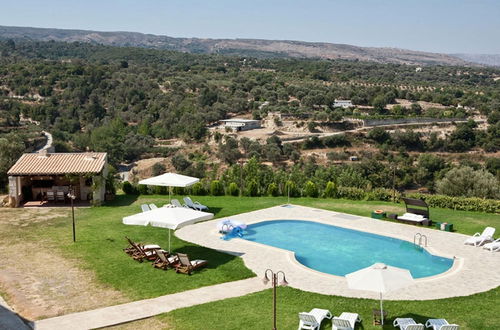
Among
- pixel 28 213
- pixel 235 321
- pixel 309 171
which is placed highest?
pixel 235 321

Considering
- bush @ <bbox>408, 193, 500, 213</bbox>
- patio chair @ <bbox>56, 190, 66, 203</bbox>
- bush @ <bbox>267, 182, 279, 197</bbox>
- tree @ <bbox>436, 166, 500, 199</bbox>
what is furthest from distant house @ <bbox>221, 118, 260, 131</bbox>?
patio chair @ <bbox>56, 190, 66, 203</bbox>

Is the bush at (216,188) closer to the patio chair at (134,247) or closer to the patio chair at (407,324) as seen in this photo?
the patio chair at (134,247)

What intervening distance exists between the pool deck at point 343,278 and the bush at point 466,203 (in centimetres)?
395

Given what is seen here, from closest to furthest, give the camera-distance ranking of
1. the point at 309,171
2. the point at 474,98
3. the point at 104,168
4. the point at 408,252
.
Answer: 1. the point at 408,252
2. the point at 104,168
3. the point at 309,171
4. the point at 474,98

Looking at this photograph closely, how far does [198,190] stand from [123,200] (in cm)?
396

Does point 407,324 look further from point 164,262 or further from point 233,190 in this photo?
point 233,190

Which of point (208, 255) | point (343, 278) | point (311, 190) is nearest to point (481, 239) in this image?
point (343, 278)

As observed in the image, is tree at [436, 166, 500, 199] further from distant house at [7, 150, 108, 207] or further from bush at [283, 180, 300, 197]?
distant house at [7, 150, 108, 207]

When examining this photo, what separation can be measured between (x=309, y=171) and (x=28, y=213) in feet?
97.3

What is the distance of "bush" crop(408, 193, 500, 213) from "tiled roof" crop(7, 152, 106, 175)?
1555 cm

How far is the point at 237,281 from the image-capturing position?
42.3ft

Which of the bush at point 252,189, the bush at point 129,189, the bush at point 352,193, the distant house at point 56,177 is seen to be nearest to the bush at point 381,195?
the bush at point 352,193

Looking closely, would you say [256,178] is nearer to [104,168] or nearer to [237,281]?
[104,168]

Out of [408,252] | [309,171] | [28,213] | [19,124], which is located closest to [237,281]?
[408,252]
